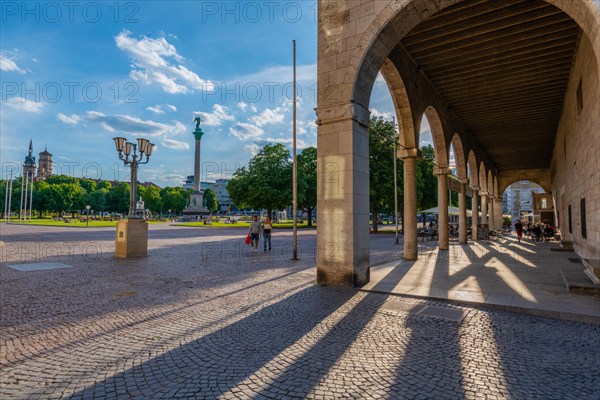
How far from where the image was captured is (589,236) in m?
11.3

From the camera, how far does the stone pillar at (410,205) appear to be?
13.9 m

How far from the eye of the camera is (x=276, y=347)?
4.58 meters

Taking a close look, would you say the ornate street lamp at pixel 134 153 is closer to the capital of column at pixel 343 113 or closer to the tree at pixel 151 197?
the capital of column at pixel 343 113

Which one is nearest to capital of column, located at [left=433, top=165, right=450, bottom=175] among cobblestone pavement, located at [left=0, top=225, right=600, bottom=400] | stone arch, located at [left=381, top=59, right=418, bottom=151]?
stone arch, located at [left=381, top=59, right=418, bottom=151]

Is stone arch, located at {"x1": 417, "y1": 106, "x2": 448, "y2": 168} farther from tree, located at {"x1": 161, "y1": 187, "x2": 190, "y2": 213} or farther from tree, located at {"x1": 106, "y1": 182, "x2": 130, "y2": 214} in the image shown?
tree, located at {"x1": 161, "y1": 187, "x2": 190, "y2": 213}

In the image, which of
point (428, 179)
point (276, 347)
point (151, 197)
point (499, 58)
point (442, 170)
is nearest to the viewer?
point (276, 347)

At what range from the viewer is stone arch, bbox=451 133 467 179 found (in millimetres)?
20266

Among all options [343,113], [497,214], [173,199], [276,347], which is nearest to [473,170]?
[497,214]

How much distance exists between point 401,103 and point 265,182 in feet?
112

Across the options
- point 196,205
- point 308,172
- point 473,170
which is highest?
point 308,172

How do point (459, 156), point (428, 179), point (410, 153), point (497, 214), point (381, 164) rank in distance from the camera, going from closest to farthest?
point (410, 153) → point (459, 156) → point (381, 164) → point (428, 179) → point (497, 214)

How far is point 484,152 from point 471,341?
90.5 feet

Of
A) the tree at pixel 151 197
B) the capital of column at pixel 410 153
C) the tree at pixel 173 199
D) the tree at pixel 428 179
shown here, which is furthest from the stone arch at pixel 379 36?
the tree at pixel 173 199

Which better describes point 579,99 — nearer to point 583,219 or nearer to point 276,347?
point 583,219
